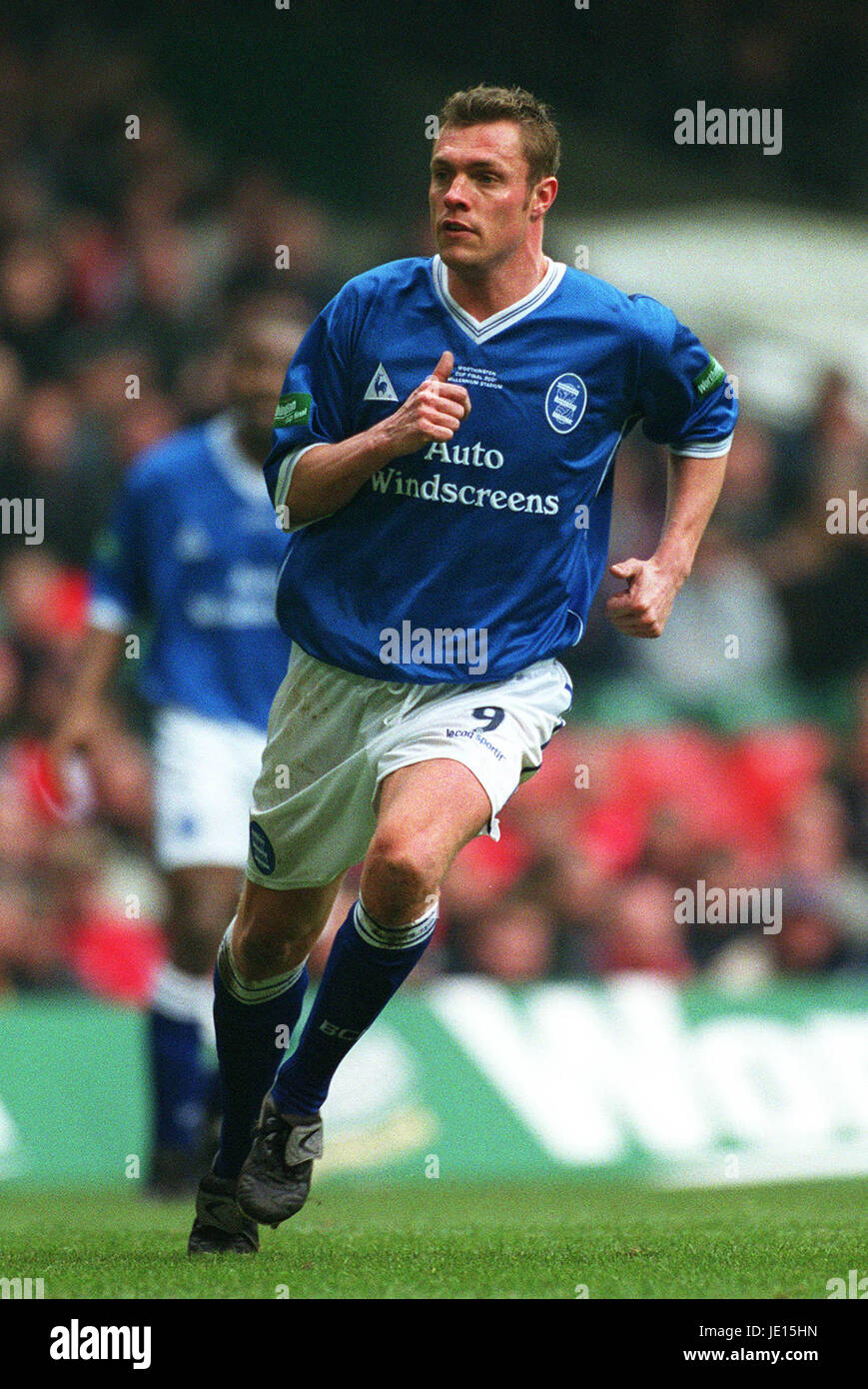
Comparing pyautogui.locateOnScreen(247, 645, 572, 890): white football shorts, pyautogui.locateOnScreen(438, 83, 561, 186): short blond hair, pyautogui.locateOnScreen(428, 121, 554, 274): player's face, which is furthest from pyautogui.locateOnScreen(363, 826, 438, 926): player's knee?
pyautogui.locateOnScreen(438, 83, 561, 186): short blond hair

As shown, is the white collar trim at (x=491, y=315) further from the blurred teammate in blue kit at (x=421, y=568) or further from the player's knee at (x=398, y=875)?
the player's knee at (x=398, y=875)

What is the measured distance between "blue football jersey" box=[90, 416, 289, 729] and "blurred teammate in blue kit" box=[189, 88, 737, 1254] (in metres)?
2.31

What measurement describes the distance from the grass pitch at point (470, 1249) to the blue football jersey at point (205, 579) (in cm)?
186

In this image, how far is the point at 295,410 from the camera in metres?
5.01

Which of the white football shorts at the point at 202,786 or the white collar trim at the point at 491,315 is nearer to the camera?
the white collar trim at the point at 491,315

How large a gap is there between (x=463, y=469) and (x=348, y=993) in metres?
1.28

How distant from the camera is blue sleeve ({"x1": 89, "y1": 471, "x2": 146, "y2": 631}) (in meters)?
7.54

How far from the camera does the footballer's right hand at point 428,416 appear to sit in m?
4.61
